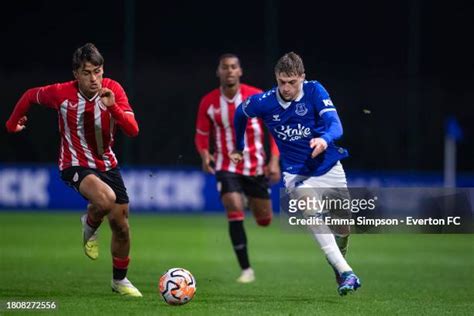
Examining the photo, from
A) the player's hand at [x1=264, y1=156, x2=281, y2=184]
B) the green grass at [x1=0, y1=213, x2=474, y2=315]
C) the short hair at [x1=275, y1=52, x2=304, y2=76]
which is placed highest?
the short hair at [x1=275, y1=52, x2=304, y2=76]

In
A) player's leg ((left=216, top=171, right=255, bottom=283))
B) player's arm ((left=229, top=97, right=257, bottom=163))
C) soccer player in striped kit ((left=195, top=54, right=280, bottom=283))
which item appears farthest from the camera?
soccer player in striped kit ((left=195, top=54, right=280, bottom=283))

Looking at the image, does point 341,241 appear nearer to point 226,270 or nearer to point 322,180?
point 322,180

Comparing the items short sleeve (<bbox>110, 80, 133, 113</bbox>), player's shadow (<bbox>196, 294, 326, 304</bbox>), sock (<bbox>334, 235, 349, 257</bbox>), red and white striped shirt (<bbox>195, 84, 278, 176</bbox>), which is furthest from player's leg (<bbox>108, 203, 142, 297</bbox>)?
red and white striped shirt (<bbox>195, 84, 278, 176</bbox>)

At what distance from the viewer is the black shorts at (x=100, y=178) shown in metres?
9.57

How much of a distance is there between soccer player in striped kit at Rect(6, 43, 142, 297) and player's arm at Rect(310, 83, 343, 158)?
161 cm

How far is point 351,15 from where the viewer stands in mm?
23000

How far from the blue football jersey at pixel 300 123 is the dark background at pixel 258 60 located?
12.1 metres

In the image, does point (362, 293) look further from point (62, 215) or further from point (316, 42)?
point (316, 42)

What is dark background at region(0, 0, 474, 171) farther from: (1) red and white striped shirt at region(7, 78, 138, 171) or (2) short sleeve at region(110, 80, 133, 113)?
(2) short sleeve at region(110, 80, 133, 113)

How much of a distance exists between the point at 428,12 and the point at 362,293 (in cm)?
1420

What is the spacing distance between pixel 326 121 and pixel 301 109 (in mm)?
324

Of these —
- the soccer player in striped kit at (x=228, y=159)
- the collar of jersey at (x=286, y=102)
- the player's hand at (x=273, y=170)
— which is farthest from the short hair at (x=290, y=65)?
the player's hand at (x=273, y=170)

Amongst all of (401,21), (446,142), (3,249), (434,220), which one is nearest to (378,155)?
→ (446,142)

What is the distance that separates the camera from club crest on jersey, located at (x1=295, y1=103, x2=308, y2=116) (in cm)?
954
